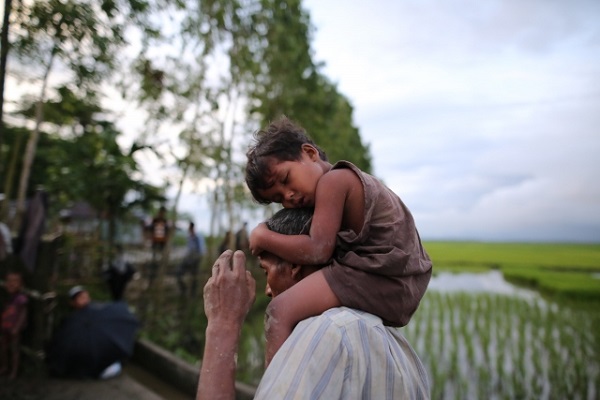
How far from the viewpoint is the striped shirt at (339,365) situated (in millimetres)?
995

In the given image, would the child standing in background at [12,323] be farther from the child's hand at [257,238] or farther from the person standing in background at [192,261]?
the child's hand at [257,238]

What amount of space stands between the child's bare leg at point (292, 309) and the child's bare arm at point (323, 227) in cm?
11

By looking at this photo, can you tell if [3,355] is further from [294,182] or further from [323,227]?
[323,227]

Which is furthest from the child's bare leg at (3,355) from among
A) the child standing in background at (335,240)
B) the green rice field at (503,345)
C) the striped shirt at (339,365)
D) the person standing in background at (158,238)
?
the striped shirt at (339,365)

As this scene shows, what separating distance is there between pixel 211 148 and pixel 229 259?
25.8 feet

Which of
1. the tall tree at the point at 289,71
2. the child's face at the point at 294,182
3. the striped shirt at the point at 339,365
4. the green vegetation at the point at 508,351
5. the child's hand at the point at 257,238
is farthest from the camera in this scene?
the tall tree at the point at 289,71

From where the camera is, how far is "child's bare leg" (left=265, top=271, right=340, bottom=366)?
123 cm

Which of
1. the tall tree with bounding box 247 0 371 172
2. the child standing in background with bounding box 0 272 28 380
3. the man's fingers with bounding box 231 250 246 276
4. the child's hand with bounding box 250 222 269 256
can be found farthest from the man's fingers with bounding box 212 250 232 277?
the tall tree with bounding box 247 0 371 172

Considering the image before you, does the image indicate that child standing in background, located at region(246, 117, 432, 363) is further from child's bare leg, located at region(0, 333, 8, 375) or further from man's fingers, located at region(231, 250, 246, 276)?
child's bare leg, located at region(0, 333, 8, 375)

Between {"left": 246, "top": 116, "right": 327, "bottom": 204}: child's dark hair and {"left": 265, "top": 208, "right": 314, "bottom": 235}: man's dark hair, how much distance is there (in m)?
0.13

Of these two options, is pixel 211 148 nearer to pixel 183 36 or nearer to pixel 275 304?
pixel 183 36

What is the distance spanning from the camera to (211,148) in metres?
8.91

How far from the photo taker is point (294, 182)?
4.99ft

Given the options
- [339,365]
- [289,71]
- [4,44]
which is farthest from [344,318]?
[289,71]
